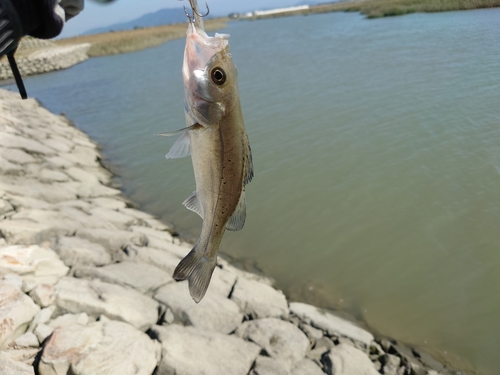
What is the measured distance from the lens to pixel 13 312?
3.59 meters

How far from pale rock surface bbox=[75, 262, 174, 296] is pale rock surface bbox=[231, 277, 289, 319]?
926mm

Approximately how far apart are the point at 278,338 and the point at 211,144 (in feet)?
10.1

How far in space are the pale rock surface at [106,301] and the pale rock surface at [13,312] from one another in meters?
0.29

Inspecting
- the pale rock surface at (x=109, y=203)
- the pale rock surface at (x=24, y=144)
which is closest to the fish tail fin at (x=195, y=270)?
the pale rock surface at (x=109, y=203)

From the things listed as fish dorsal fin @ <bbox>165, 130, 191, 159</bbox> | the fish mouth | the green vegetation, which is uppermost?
the fish mouth

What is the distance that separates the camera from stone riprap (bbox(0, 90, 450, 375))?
11.6ft

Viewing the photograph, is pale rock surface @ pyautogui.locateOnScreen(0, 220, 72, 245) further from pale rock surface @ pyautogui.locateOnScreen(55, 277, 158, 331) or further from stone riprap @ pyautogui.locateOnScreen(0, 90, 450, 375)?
pale rock surface @ pyautogui.locateOnScreen(55, 277, 158, 331)

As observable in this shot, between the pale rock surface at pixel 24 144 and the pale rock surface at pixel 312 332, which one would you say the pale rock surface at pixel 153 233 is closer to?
the pale rock surface at pixel 312 332

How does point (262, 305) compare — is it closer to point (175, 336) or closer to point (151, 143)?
point (175, 336)

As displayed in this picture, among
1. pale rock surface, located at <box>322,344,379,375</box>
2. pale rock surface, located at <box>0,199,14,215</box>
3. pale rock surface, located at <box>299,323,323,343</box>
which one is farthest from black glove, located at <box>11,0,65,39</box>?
pale rock surface, located at <box>0,199,14,215</box>

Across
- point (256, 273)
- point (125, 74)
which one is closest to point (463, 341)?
point (256, 273)

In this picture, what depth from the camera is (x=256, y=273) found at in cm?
620

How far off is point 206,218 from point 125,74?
25771 mm

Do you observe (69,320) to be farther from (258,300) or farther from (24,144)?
(24,144)
